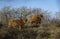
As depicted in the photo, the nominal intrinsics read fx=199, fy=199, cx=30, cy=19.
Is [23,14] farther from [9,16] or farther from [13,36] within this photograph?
[13,36]

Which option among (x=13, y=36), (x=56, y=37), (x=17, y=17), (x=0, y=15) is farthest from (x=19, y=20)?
(x=56, y=37)

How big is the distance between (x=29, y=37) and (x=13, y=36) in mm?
1557

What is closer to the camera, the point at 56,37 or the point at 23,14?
the point at 56,37

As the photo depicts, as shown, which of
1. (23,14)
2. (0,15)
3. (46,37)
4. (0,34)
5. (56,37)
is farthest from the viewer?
(23,14)

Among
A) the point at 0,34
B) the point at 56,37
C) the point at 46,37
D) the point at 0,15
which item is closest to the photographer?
the point at 56,37

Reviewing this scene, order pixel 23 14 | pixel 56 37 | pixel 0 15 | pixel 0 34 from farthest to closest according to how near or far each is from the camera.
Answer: pixel 23 14
pixel 0 15
pixel 0 34
pixel 56 37

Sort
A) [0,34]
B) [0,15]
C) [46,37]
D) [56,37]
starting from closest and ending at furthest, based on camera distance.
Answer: [56,37], [0,34], [46,37], [0,15]

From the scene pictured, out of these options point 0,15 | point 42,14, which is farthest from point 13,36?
point 42,14

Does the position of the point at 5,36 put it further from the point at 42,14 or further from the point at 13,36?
the point at 42,14

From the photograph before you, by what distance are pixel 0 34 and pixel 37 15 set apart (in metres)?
15.6

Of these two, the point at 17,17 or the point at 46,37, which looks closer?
the point at 46,37

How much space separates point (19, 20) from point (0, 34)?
487 inches

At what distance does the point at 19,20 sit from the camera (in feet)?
99.8

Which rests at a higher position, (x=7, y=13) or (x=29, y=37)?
(x=7, y=13)
